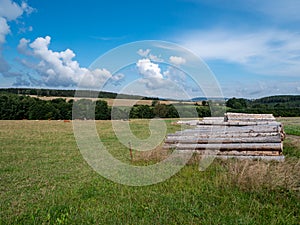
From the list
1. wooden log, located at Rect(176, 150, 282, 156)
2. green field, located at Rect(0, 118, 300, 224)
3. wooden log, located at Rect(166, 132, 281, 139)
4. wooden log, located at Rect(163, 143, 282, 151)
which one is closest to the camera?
green field, located at Rect(0, 118, 300, 224)

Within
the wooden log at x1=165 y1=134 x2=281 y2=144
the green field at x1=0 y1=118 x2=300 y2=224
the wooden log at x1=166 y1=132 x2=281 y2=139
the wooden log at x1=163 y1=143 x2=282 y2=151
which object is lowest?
the green field at x1=0 y1=118 x2=300 y2=224

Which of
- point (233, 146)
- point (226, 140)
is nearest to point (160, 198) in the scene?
point (233, 146)

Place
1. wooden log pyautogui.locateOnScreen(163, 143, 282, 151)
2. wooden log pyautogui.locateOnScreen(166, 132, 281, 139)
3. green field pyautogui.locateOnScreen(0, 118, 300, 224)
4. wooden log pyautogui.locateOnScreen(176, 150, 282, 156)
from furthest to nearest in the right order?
wooden log pyautogui.locateOnScreen(166, 132, 281, 139)
wooden log pyautogui.locateOnScreen(176, 150, 282, 156)
wooden log pyautogui.locateOnScreen(163, 143, 282, 151)
green field pyautogui.locateOnScreen(0, 118, 300, 224)

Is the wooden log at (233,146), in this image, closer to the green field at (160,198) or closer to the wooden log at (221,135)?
the wooden log at (221,135)

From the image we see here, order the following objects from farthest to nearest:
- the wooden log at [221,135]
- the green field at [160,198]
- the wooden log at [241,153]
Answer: the wooden log at [221,135] < the wooden log at [241,153] < the green field at [160,198]

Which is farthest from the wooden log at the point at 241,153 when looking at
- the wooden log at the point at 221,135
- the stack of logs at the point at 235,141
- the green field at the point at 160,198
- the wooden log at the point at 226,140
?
the green field at the point at 160,198

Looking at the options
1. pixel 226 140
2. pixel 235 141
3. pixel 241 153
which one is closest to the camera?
pixel 241 153

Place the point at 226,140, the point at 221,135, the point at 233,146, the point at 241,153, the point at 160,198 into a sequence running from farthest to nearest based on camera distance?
1. the point at 221,135
2. the point at 226,140
3. the point at 233,146
4. the point at 241,153
5. the point at 160,198

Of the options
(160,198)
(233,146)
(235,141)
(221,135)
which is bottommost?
(160,198)

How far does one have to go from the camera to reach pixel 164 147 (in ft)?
34.2

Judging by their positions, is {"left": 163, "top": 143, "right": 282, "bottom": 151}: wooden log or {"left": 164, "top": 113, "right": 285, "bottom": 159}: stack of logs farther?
{"left": 164, "top": 113, "right": 285, "bottom": 159}: stack of logs

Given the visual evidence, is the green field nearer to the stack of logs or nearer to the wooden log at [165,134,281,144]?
the stack of logs

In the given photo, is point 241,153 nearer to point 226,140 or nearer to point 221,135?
point 226,140

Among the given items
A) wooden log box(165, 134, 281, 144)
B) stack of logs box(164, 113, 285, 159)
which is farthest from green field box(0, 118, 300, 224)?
wooden log box(165, 134, 281, 144)
